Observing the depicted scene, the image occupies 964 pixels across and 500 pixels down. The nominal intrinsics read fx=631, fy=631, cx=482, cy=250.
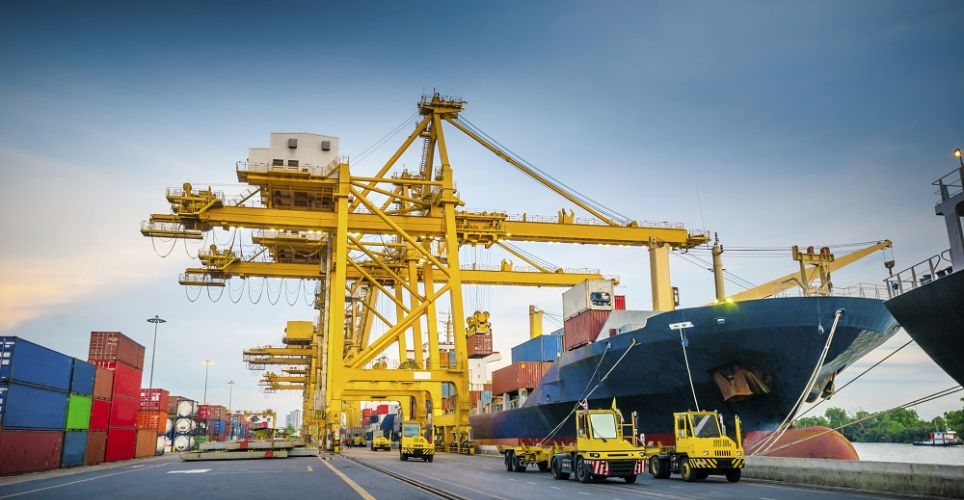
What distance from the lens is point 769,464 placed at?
1744 cm

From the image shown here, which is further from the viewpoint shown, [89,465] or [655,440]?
[89,465]

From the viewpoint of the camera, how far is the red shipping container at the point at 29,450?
2014 cm

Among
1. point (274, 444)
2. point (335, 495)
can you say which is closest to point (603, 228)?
point (274, 444)

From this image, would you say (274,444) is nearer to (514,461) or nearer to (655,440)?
(514,461)

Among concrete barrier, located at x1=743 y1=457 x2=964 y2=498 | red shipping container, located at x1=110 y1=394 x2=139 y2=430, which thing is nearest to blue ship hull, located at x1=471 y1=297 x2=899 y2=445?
concrete barrier, located at x1=743 y1=457 x2=964 y2=498

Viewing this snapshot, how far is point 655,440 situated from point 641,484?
8196 millimetres

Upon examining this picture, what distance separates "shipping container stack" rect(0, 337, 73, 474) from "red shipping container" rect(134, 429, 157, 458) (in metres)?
15.0

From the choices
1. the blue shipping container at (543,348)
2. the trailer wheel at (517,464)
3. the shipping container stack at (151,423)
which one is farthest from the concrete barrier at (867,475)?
the shipping container stack at (151,423)

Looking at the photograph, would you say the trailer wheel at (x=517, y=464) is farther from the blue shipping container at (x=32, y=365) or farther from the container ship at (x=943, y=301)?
the blue shipping container at (x=32, y=365)

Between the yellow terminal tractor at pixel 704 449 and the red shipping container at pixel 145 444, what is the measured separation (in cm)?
3348

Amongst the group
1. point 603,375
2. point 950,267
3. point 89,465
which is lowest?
point 89,465

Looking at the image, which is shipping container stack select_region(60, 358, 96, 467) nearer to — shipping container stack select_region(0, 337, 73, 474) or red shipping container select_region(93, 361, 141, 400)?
shipping container stack select_region(0, 337, 73, 474)

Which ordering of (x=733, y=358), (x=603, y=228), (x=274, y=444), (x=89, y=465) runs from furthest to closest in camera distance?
(x=603, y=228), (x=274, y=444), (x=89, y=465), (x=733, y=358)

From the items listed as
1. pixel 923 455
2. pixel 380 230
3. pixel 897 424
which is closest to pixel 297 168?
pixel 380 230
